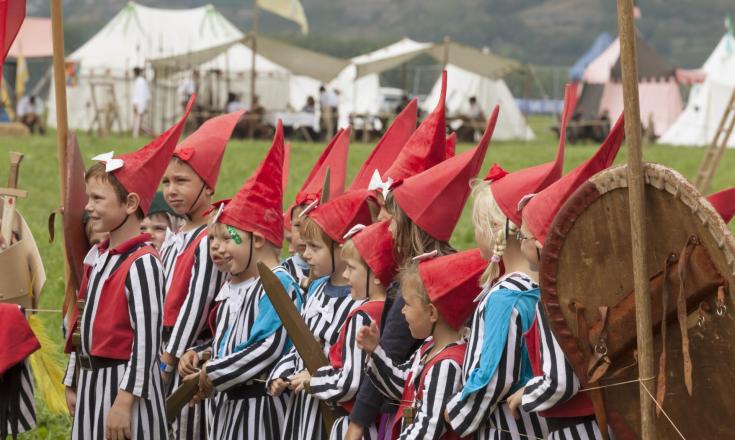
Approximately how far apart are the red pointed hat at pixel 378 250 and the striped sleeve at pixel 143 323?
75 cm

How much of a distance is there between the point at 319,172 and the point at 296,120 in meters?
22.6

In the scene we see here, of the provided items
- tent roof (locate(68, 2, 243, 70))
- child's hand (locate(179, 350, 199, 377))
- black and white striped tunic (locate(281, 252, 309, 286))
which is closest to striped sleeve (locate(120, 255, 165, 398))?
child's hand (locate(179, 350, 199, 377))

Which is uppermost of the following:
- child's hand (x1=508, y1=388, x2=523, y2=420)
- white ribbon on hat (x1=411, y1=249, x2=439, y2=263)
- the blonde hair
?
the blonde hair

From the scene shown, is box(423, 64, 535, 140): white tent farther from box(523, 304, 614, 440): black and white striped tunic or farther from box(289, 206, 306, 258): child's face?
box(523, 304, 614, 440): black and white striped tunic

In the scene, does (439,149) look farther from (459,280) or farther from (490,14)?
(490,14)

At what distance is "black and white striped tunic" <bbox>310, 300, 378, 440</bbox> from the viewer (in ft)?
15.3

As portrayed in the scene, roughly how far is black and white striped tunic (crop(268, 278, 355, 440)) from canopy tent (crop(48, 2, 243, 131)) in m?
24.7

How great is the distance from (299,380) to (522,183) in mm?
1154

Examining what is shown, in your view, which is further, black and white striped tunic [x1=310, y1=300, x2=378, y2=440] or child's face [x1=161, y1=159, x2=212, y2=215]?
child's face [x1=161, y1=159, x2=212, y2=215]

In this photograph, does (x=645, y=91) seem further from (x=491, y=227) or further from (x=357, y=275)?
(x=491, y=227)

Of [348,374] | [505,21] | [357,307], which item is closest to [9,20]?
[357,307]

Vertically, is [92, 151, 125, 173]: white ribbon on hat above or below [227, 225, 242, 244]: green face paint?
above

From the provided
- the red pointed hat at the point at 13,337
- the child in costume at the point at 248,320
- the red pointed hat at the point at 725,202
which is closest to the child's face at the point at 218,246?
the child in costume at the point at 248,320

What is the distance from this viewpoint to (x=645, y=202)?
3.57m
